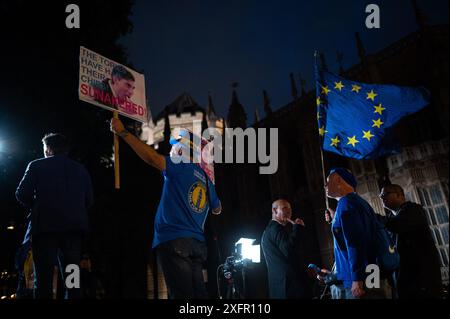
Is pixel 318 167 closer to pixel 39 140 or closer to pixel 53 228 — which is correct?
pixel 39 140

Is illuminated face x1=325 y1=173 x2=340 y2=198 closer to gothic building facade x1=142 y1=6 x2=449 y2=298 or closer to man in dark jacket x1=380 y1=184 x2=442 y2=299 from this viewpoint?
man in dark jacket x1=380 y1=184 x2=442 y2=299

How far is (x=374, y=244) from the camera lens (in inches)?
144

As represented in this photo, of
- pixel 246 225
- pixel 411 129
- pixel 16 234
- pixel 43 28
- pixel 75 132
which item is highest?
pixel 43 28

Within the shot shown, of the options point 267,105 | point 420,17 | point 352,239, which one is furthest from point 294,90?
point 352,239

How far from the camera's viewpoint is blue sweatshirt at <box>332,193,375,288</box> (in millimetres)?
3424

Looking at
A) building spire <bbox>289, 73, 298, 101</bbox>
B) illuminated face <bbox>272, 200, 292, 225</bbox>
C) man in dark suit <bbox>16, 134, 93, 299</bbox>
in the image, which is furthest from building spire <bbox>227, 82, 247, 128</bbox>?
man in dark suit <bbox>16, 134, 93, 299</bbox>

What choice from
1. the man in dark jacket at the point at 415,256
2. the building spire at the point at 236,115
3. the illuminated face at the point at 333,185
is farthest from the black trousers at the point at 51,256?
the building spire at the point at 236,115

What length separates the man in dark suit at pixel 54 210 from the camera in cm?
357

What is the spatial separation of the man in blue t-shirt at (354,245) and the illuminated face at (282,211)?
1411mm

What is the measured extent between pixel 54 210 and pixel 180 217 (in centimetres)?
146

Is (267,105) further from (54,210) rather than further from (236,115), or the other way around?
(54,210)

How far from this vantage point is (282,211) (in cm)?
526

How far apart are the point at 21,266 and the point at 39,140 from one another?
6295 millimetres
